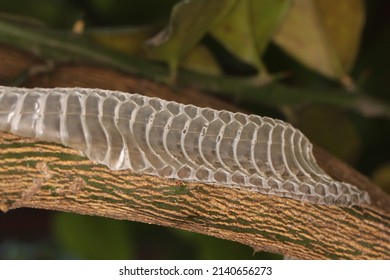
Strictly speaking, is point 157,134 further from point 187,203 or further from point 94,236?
point 94,236

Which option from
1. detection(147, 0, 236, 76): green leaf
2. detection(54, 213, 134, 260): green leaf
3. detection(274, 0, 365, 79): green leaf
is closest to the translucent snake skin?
detection(147, 0, 236, 76): green leaf

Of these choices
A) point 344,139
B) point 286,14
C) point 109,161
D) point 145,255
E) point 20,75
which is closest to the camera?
point 109,161

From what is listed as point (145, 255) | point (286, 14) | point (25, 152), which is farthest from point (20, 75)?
point (145, 255)

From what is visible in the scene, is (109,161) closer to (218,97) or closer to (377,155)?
(218,97)

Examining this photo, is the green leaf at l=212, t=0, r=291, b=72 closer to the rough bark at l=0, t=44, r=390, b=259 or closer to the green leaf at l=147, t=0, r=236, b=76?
the green leaf at l=147, t=0, r=236, b=76

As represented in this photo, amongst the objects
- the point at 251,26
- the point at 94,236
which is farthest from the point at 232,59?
the point at 94,236

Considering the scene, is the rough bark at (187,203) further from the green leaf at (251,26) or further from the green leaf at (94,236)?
the green leaf at (94,236)
